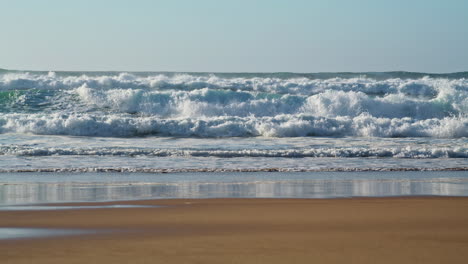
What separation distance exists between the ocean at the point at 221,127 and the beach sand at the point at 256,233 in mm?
3700

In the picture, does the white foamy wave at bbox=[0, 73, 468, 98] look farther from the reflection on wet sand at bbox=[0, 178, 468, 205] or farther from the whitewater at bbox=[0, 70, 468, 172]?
the reflection on wet sand at bbox=[0, 178, 468, 205]

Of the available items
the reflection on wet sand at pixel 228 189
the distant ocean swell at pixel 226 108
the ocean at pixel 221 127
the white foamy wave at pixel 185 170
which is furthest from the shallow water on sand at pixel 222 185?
the distant ocean swell at pixel 226 108

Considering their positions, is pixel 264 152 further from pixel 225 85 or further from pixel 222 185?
pixel 225 85

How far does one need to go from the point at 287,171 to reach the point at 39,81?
63.1 ft

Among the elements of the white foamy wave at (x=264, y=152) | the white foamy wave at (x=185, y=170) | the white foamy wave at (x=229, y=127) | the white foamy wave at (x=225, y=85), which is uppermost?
the white foamy wave at (x=225, y=85)

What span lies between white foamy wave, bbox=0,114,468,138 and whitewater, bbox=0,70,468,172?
30 mm

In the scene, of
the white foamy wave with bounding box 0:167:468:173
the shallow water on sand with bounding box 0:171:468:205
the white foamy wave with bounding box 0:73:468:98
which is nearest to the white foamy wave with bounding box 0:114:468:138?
the white foamy wave with bounding box 0:167:468:173

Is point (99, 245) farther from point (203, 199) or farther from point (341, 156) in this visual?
point (341, 156)

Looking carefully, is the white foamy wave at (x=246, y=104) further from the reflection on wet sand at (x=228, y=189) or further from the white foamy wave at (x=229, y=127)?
the reflection on wet sand at (x=228, y=189)

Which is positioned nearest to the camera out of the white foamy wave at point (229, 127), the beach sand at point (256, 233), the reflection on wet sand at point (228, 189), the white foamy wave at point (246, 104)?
the beach sand at point (256, 233)

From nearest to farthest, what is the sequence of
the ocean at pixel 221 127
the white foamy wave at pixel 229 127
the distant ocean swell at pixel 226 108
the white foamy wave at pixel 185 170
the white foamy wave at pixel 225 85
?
1. the white foamy wave at pixel 185 170
2. the ocean at pixel 221 127
3. the white foamy wave at pixel 229 127
4. the distant ocean swell at pixel 226 108
5. the white foamy wave at pixel 225 85

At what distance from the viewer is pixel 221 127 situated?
17.8 meters

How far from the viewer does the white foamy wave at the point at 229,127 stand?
1766 centimetres

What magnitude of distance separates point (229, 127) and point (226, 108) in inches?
193
